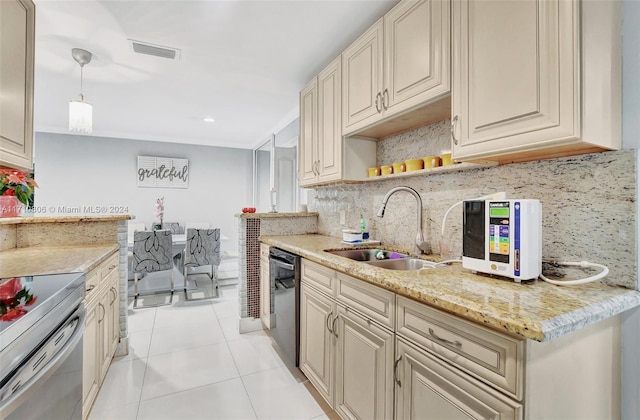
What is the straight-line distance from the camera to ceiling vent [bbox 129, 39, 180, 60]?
239 centimetres

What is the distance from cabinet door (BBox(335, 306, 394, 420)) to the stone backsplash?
28.1 inches

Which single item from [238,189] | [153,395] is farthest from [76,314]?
[238,189]

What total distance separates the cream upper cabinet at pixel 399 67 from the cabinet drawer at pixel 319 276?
3.21 feet

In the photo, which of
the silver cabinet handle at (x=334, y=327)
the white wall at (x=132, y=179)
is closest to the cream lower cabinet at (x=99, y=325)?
the silver cabinet handle at (x=334, y=327)

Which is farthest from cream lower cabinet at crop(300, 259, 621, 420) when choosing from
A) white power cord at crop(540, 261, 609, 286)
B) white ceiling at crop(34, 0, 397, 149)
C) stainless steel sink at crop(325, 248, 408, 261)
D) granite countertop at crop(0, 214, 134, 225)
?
granite countertop at crop(0, 214, 134, 225)

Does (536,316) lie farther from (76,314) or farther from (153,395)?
(153,395)

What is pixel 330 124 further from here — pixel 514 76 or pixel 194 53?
pixel 514 76

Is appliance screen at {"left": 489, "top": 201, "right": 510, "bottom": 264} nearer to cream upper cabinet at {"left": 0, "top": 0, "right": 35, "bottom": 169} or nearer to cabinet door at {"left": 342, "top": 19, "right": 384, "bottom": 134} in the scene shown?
cabinet door at {"left": 342, "top": 19, "right": 384, "bottom": 134}

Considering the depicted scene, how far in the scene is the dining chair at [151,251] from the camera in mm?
3692

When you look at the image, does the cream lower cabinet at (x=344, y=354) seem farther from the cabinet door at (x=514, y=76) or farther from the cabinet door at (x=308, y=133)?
the cabinet door at (x=308, y=133)

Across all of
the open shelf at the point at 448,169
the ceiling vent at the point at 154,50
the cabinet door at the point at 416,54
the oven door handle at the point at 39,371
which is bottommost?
the oven door handle at the point at 39,371

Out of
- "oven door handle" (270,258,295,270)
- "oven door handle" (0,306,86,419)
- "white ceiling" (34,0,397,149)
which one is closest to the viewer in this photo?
"oven door handle" (0,306,86,419)

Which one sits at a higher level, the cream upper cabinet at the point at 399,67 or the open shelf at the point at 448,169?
the cream upper cabinet at the point at 399,67

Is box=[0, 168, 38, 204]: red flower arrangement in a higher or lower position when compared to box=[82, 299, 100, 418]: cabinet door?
higher
